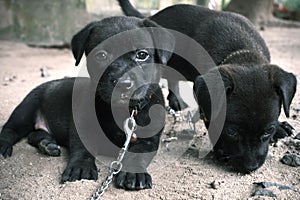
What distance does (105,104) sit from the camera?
3.50 m

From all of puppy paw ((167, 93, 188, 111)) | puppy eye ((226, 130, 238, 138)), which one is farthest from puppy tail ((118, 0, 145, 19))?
puppy eye ((226, 130, 238, 138))

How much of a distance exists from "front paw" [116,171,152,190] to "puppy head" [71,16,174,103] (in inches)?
20.9

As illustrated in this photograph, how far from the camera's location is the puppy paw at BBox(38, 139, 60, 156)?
11.7 feet

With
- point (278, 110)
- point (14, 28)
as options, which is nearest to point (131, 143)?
point (278, 110)

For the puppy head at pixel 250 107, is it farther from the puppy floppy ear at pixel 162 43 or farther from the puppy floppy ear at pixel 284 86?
the puppy floppy ear at pixel 162 43

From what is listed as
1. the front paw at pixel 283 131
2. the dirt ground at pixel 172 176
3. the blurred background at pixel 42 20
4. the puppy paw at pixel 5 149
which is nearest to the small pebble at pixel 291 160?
the dirt ground at pixel 172 176

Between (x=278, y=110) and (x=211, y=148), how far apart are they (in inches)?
31.2

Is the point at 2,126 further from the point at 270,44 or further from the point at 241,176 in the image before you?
the point at 270,44

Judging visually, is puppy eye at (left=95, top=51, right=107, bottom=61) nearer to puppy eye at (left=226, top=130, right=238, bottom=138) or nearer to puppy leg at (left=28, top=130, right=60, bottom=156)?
puppy leg at (left=28, top=130, right=60, bottom=156)

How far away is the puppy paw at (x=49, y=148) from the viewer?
357 cm

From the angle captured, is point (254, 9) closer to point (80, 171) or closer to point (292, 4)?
point (292, 4)

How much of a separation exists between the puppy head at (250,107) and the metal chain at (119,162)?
1.75 ft

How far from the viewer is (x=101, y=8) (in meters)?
10.7

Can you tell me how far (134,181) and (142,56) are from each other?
918 millimetres
